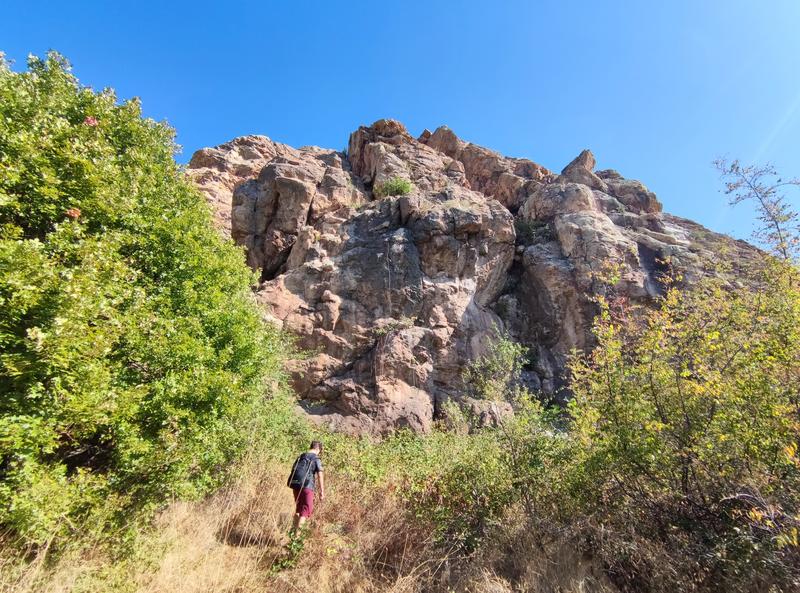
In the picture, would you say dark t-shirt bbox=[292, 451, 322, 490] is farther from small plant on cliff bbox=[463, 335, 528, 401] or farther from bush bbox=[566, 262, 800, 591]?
small plant on cliff bbox=[463, 335, 528, 401]

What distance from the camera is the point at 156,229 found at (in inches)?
240

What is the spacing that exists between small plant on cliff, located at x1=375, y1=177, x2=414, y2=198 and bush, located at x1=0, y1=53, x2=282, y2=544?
59.7 feet

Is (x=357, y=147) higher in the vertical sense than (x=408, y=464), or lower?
higher

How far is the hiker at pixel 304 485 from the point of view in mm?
5992

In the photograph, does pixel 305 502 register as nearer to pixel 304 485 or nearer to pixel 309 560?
pixel 304 485

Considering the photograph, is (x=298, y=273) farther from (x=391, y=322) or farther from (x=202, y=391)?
(x=202, y=391)

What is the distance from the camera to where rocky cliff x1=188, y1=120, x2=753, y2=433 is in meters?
16.3

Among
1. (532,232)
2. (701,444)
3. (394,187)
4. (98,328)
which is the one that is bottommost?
(98,328)

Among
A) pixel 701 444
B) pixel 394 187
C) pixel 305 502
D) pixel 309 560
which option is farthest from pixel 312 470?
pixel 394 187

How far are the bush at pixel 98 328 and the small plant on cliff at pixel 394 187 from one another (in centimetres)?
1820

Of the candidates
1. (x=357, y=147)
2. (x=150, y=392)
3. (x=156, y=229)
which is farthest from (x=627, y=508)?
(x=357, y=147)

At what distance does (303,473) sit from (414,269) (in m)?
14.1

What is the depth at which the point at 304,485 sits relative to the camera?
20.1 feet

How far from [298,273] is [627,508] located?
17.2 meters
